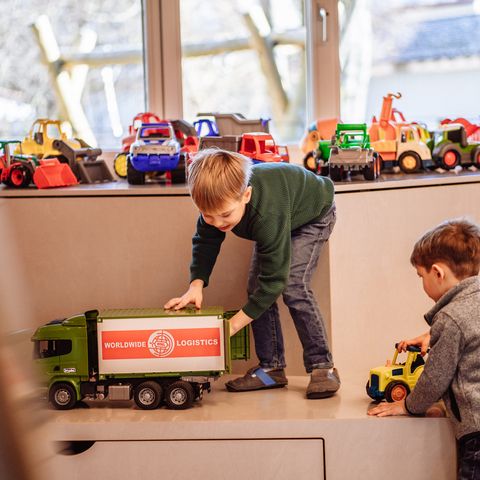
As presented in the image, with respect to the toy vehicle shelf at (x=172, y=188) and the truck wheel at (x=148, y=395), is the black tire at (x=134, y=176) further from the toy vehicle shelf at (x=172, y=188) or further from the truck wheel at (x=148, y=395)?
the truck wheel at (x=148, y=395)

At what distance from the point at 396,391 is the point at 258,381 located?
0.97ft

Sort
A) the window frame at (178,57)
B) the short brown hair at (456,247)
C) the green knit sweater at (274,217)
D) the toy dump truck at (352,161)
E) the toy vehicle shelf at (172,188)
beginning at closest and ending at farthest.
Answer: the short brown hair at (456,247)
the green knit sweater at (274,217)
the toy vehicle shelf at (172,188)
the toy dump truck at (352,161)
the window frame at (178,57)

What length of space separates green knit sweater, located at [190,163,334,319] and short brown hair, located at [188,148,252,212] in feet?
0.23

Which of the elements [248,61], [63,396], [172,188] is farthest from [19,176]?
[248,61]

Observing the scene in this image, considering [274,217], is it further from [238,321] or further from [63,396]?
[63,396]

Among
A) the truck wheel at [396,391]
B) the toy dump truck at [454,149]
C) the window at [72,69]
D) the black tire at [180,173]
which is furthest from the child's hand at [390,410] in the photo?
the window at [72,69]

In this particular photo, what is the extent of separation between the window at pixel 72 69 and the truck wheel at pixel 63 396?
1147mm

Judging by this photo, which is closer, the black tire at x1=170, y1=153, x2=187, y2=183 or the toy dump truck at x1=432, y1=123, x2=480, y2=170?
the black tire at x1=170, y1=153, x2=187, y2=183

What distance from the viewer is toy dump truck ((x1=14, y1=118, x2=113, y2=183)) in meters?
2.09

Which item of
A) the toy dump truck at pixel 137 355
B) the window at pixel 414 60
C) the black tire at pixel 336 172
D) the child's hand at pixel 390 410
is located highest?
the window at pixel 414 60

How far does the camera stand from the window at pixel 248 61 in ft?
8.14

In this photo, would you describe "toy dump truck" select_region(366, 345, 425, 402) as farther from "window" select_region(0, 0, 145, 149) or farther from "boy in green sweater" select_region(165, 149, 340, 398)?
"window" select_region(0, 0, 145, 149)

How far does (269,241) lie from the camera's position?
1463mm

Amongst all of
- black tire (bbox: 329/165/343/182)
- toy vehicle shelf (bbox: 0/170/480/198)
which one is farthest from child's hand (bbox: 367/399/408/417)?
black tire (bbox: 329/165/343/182)
